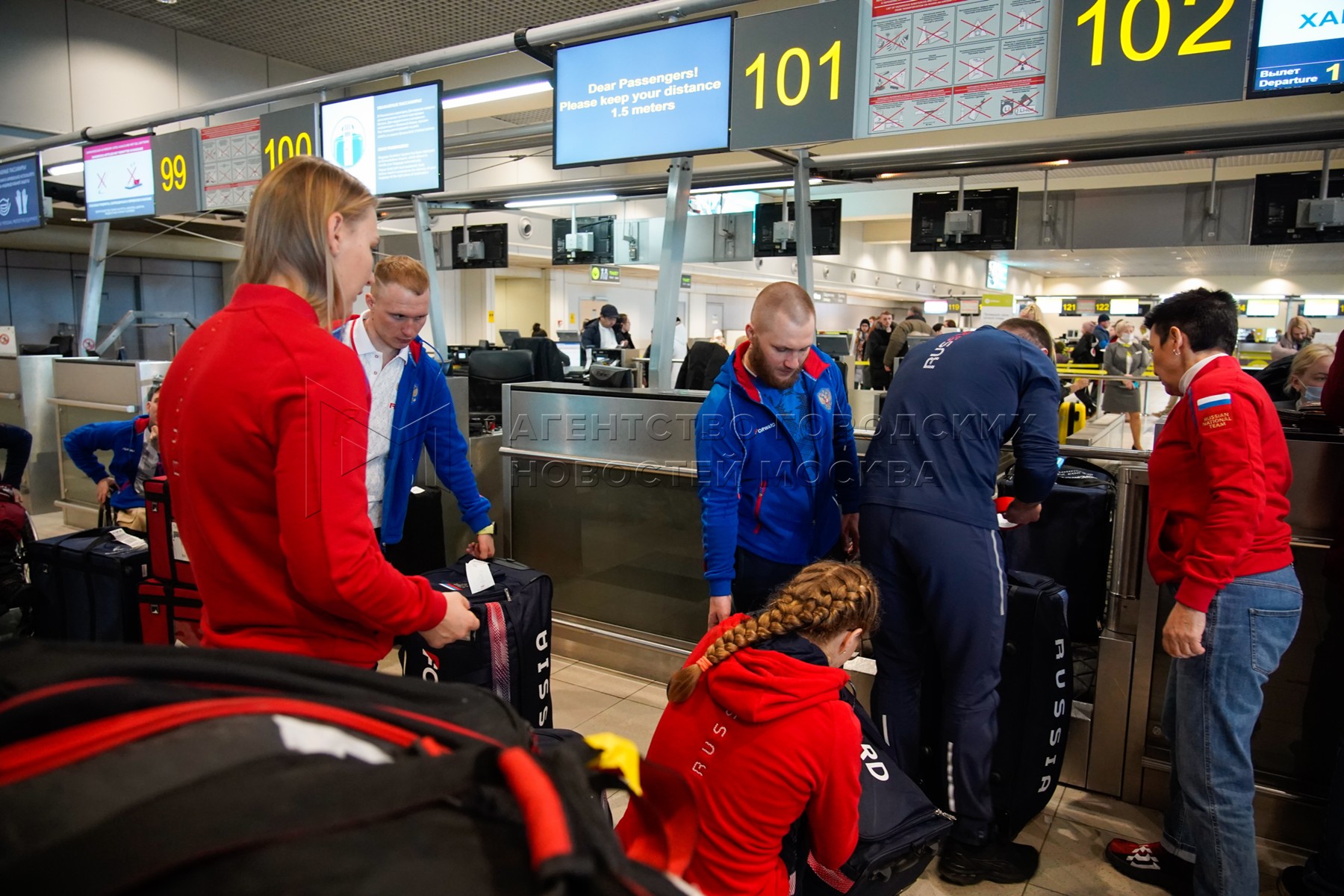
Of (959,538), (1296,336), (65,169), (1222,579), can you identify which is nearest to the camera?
(1222,579)

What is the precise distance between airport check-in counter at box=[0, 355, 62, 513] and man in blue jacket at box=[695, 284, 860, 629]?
6971mm

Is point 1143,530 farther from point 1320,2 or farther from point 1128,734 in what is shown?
point 1320,2

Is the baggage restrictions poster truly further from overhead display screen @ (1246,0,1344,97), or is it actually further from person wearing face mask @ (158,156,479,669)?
person wearing face mask @ (158,156,479,669)

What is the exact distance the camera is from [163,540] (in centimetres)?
266

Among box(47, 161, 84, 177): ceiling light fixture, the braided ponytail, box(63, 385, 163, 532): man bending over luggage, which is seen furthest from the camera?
box(47, 161, 84, 177): ceiling light fixture

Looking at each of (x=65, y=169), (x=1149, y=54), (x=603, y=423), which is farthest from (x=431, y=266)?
(x=65, y=169)

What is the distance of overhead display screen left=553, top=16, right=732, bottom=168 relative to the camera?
3695 millimetres

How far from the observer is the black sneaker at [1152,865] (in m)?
2.33

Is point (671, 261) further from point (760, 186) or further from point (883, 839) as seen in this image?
point (883, 839)

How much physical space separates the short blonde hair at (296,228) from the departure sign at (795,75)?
261 centimetres

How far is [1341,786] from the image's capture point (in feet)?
7.02

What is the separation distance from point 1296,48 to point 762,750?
10.1ft

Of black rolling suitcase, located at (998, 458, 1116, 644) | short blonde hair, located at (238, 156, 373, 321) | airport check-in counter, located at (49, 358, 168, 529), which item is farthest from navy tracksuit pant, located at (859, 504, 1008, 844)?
airport check-in counter, located at (49, 358, 168, 529)

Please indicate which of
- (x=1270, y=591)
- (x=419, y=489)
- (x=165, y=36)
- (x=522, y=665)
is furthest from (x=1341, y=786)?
(x=165, y=36)
